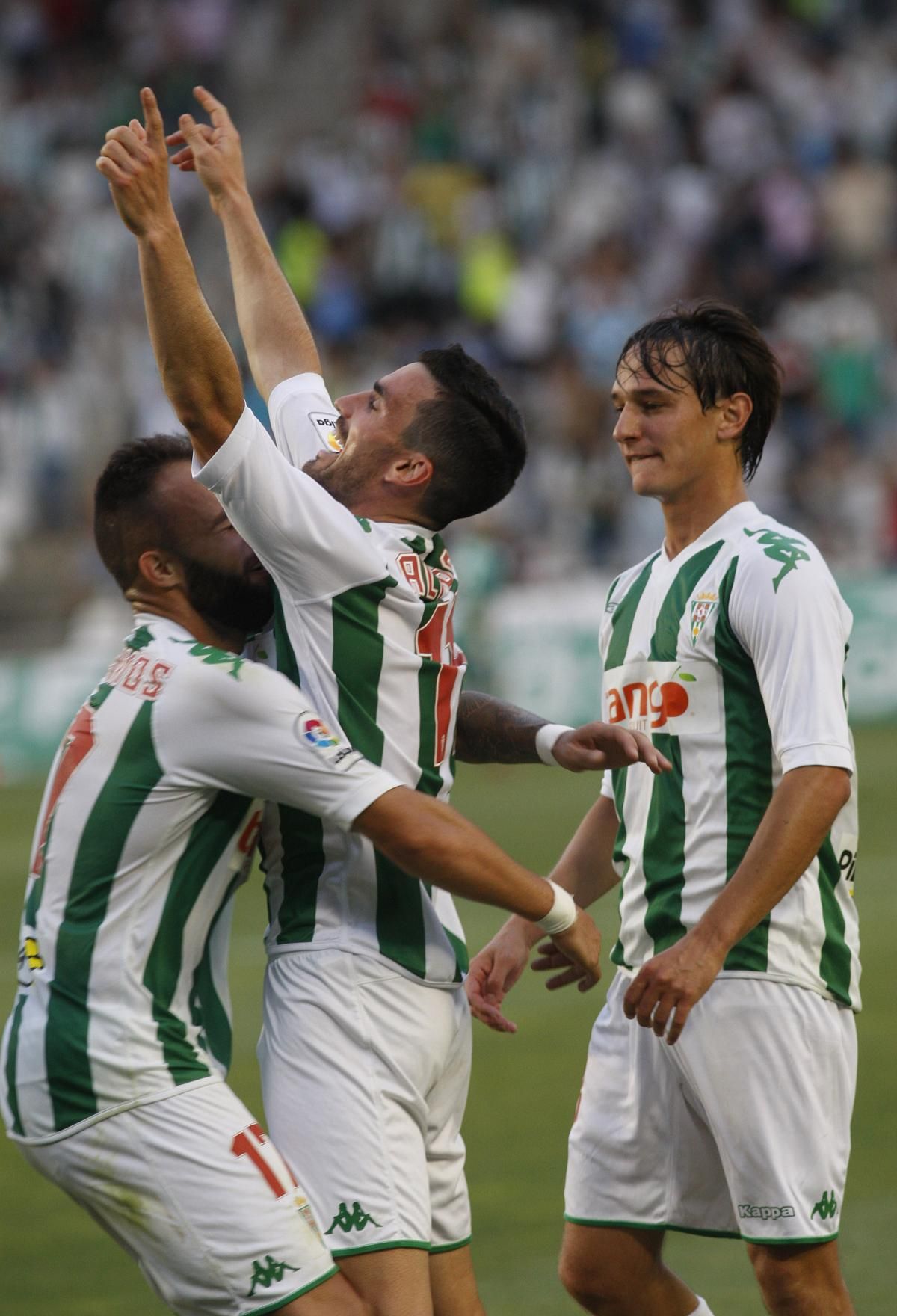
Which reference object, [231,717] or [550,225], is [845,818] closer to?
[231,717]

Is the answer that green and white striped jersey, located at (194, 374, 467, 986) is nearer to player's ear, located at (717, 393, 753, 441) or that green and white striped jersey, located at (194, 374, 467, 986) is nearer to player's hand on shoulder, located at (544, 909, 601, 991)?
player's hand on shoulder, located at (544, 909, 601, 991)

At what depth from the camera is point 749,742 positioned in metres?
3.76

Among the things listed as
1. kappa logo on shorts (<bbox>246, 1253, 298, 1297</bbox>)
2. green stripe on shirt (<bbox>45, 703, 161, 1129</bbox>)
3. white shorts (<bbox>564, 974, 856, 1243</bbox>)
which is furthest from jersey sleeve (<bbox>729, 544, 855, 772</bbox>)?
kappa logo on shorts (<bbox>246, 1253, 298, 1297</bbox>)

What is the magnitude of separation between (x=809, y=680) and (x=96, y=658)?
41.3 ft

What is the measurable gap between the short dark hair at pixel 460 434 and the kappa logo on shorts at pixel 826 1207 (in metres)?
1.53

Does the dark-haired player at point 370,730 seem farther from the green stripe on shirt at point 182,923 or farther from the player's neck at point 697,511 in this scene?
the player's neck at point 697,511

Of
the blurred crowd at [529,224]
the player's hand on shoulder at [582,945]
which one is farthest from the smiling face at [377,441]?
the blurred crowd at [529,224]

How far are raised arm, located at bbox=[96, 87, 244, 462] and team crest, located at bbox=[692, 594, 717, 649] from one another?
105cm

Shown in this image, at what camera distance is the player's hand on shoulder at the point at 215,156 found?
4363 millimetres

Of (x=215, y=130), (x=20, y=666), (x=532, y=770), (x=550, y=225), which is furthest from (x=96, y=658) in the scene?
(x=215, y=130)

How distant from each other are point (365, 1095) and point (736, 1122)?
0.79 metres

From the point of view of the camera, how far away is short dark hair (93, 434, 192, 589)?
3.54 meters

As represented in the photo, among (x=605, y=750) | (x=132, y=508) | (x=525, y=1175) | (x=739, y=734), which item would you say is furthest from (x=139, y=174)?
(x=525, y=1175)

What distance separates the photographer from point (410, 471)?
3.76 meters
